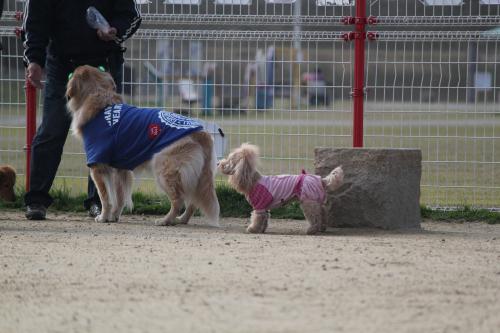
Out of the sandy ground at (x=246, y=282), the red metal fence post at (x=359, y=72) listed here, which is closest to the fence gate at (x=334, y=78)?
the red metal fence post at (x=359, y=72)

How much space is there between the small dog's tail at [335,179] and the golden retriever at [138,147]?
1.03m

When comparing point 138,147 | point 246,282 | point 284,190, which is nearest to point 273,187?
point 284,190

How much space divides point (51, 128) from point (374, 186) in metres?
2.87

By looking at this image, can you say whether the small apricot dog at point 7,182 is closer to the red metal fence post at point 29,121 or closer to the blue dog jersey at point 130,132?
the red metal fence post at point 29,121

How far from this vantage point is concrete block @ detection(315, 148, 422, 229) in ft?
24.9

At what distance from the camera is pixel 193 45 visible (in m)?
9.45

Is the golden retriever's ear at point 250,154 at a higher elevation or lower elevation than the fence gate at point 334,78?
lower

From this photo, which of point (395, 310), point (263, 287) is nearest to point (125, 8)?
point (263, 287)

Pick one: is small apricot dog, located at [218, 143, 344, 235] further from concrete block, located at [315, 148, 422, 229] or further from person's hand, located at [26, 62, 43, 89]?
person's hand, located at [26, 62, 43, 89]

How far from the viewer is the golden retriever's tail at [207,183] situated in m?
7.85

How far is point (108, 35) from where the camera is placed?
805 cm

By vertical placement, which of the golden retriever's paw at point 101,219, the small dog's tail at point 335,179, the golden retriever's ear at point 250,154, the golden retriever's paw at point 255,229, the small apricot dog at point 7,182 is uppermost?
the golden retriever's ear at point 250,154

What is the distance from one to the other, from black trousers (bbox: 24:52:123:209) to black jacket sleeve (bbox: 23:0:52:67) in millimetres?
223

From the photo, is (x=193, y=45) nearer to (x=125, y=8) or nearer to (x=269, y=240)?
(x=125, y=8)
